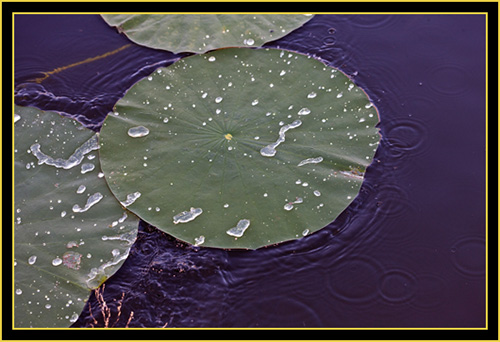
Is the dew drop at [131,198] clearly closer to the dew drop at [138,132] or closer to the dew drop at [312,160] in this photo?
the dew drop at [138,132]

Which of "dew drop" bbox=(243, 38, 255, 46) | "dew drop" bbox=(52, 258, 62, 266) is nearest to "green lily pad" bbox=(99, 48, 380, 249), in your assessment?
"dew drop" bbox=(243, 38, 255, 46)

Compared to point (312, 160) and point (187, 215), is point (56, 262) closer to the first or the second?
point (187, 215)

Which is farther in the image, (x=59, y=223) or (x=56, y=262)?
(x=59, y=223)

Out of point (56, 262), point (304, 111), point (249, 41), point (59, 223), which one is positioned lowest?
point (56, 262)

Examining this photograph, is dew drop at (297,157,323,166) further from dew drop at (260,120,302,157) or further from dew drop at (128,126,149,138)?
dew drop at (128,126,149,138)

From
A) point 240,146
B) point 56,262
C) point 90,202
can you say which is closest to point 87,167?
point 90,202

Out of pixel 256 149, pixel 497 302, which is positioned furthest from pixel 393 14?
pixel 497 302
